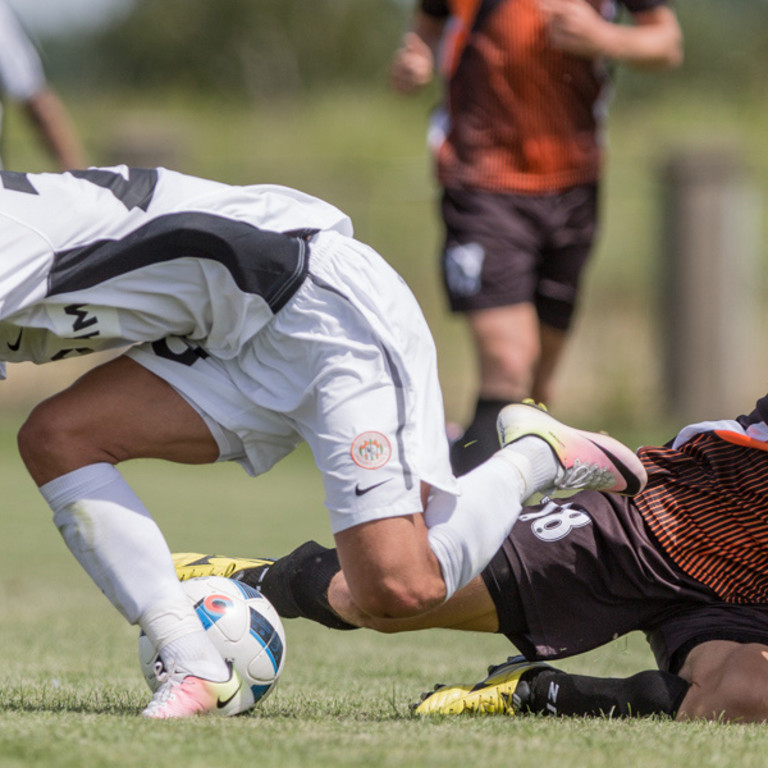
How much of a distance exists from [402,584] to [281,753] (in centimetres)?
61

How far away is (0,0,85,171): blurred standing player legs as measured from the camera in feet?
20.6

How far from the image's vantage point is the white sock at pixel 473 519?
9.57 feet

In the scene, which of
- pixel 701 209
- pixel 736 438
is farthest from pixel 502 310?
pixel 701 209

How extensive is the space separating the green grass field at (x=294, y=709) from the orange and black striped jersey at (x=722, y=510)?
411mm

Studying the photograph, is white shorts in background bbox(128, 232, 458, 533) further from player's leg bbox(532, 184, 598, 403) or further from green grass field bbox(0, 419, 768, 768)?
player's leg bbox(532, 184, 598, 403)

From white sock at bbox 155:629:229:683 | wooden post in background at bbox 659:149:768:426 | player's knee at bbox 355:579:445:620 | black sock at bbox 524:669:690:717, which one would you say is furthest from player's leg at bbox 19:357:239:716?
wooden post in background at bbox 659:149:768:426

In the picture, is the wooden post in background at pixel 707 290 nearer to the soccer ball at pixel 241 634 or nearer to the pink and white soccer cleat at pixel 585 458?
the pink and white soccer cleat at pixel 585 458

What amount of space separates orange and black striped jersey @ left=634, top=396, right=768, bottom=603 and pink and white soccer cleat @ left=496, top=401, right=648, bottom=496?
0.37ft

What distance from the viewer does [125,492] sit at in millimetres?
3012

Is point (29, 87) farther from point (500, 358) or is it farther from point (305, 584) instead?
point (305, 584)

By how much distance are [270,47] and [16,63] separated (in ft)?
59.8

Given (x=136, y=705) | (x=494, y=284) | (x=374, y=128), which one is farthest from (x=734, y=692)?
(x=374, y=128)

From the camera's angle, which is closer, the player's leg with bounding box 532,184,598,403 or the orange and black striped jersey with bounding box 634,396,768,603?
the orange and black striped jersey with bounding box 634,396,768,603

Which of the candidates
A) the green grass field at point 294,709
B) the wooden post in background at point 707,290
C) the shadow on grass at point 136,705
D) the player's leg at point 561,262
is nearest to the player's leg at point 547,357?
the player's leg at point 561,262
